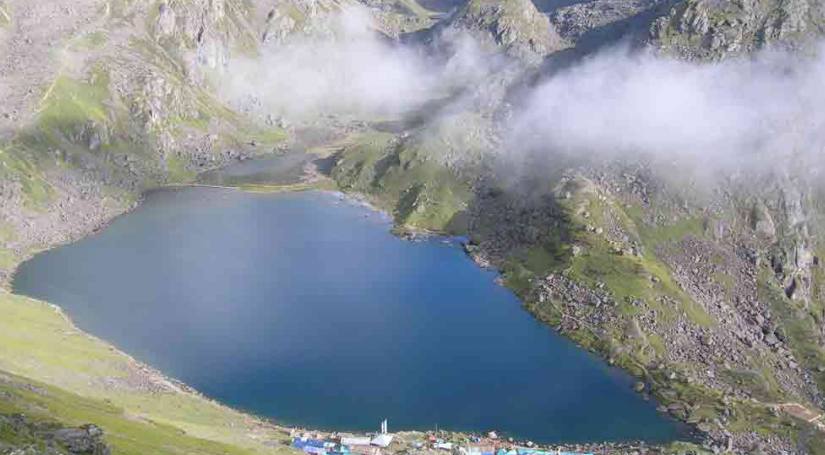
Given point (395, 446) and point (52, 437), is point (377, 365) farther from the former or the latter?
point (52, 437)

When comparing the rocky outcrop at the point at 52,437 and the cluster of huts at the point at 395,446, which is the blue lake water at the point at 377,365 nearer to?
A: the cluster of huts at the point at 395,446

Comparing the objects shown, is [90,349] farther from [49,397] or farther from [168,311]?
[49,397]

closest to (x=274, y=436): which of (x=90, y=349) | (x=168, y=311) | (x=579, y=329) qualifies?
(x=90, y=349)

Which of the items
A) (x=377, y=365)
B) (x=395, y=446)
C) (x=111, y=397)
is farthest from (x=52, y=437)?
(x=377, y=365)

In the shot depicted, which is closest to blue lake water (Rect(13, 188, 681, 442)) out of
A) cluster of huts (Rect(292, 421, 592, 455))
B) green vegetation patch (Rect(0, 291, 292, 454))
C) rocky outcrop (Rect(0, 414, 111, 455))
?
cluster of huts (Rect(292, 421, 592, 455))

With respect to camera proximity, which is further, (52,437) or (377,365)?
(377,365)

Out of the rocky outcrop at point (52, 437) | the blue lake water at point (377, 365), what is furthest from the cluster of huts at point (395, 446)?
the rocky outcrop at point (52, 437)

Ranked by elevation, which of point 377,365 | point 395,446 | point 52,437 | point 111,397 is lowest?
point 52,437

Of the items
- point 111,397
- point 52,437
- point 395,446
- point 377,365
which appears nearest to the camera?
point 52,437

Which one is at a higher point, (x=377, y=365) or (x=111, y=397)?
(x=377, y=365)

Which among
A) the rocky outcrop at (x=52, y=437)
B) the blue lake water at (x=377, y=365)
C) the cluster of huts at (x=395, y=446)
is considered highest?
the blue lake water at (x=377, y=365)

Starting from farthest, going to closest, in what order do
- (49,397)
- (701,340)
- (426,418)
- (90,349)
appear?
(701,340), (90,349), (426,418), (49,397)
